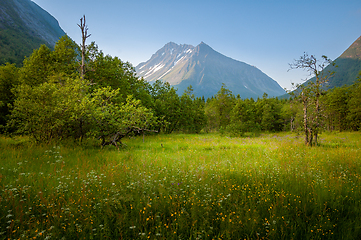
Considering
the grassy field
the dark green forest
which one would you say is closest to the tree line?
the dark green forest

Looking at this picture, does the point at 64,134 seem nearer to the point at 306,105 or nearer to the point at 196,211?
the point at 196,211

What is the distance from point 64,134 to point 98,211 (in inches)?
407

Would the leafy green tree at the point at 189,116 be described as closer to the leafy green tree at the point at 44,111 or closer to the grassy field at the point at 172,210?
the leafy green tree at the point at 44,111

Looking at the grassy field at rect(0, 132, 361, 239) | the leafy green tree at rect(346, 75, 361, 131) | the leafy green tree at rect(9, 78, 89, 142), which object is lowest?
the grassy field at rect(0, 132, 361, 239)

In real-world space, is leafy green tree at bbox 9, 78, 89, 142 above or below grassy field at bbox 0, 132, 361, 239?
above

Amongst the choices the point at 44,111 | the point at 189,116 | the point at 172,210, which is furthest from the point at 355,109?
the point at 44,111

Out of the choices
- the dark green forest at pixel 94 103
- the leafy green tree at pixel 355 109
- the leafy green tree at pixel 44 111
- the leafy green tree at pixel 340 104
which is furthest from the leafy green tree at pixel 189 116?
the leafy green tree at pixel 340 104

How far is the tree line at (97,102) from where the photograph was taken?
10273 millimetres

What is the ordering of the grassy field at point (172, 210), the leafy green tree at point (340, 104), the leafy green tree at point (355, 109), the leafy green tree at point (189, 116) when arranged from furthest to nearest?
the leafy green tree at point (340, 104) → the leafy green tree at point (189, 116) → the leafy green tree at point (355, 109) → the grassy field at point (172, 210)

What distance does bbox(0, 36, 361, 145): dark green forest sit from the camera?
1026 centimetres

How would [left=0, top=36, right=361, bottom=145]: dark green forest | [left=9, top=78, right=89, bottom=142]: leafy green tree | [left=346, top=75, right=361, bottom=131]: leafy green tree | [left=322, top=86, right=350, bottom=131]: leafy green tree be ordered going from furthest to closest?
[left=322, top=86, right=350, bottom=131]: leafy green tree, [left=346, top=75, right=361, bottom=131]: leafy green tree, [left=0, top=36, right=361, bottom=145]: dark green forest, [left=9, top=78, right=89, bottom=142]: leafy green tree

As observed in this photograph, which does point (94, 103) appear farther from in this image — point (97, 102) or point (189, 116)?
point (189, 116)

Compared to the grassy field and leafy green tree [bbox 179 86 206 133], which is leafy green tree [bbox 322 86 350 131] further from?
the grassy field

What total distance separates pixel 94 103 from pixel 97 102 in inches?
14.7
